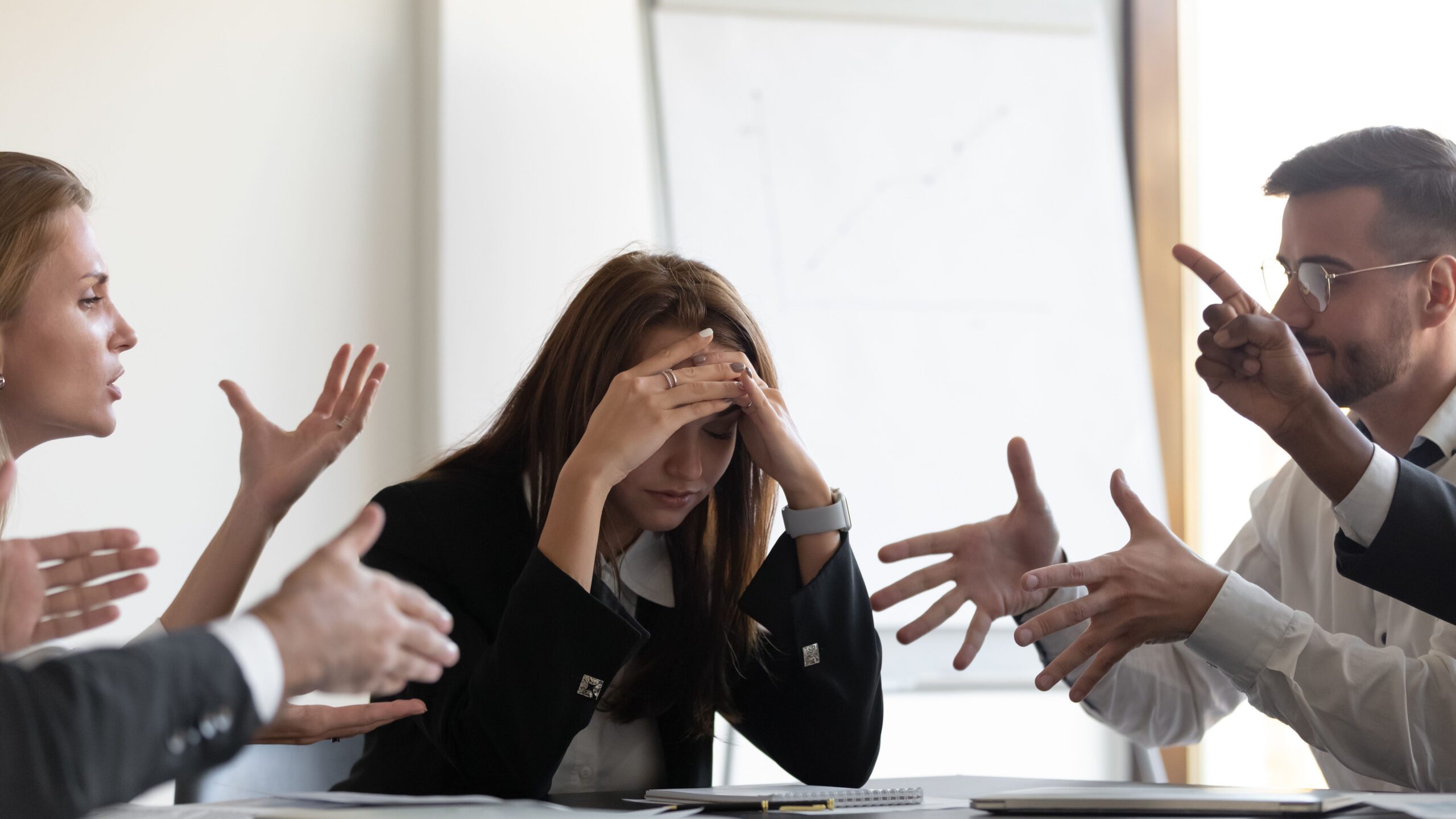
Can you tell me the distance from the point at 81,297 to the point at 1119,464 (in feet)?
7.24

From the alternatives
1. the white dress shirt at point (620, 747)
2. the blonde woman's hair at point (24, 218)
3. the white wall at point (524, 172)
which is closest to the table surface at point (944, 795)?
the white dress shirt at point (620, 747)

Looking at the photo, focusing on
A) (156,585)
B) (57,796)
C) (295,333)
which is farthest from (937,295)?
(57,796)

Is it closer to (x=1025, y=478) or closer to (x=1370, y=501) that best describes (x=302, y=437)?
(x=1025, y=478)

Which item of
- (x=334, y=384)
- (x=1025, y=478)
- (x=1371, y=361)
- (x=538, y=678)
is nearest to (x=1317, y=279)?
(x=1371, y=361)

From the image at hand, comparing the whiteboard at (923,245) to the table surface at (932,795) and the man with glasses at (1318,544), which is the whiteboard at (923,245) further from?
the table surface at (932,795)

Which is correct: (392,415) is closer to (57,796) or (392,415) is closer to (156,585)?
(156,585)

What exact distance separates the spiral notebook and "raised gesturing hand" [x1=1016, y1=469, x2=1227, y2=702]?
297mm

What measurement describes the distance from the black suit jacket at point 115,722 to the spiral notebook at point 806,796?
1.57 feet

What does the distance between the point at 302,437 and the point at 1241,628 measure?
3.96 feet

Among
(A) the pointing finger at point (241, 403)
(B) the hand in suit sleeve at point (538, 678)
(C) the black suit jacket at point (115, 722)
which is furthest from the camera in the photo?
(A) the pointing finger at point (241, 403)

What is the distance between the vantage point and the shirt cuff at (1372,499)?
4.26ft

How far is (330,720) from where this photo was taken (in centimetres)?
134

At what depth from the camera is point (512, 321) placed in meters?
2.59

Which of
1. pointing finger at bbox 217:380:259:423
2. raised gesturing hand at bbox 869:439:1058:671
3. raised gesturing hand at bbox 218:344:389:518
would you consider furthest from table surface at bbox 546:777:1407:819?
pointing finger at bbox 217:380:259:423
